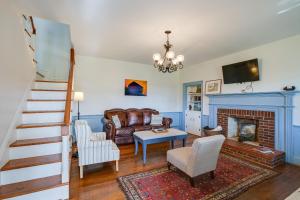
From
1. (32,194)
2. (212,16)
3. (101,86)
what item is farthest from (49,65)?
(212,16)

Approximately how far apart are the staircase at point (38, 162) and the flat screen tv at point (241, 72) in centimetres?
401

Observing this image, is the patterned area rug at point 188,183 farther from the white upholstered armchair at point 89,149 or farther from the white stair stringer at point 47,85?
the white stair stringer at point 47,85

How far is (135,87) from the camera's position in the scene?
5305mm

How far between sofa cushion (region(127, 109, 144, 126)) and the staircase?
232 cm

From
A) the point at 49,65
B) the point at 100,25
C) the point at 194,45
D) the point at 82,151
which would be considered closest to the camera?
the point at 82,151

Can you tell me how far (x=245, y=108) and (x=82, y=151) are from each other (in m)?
3.86

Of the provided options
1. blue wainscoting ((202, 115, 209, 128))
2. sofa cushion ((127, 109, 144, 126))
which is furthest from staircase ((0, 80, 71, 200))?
blue wainscoting ((202, 115, 209, 128))

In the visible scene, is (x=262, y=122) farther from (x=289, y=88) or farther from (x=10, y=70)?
(x=10, y=70)

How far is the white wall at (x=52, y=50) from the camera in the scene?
4.00 meters

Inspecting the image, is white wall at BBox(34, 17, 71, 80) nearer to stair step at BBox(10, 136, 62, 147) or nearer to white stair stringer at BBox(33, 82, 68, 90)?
white stair stringer at BBox(33, 82, 68, 90)

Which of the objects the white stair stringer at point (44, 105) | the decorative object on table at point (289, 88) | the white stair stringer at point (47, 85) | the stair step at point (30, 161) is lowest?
the stair step at point (30, 161)

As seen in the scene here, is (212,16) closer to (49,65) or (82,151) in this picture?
(82,151)

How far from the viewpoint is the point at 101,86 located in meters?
4.79

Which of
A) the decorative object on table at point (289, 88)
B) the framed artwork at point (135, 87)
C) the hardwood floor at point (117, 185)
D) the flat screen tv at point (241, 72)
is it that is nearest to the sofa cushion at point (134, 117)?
the framed artwork at point (135, 87)
